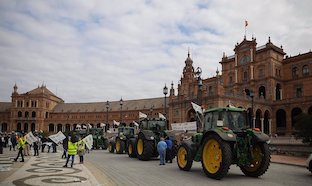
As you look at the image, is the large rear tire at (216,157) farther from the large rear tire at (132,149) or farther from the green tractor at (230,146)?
the large rear tire at (132,149)

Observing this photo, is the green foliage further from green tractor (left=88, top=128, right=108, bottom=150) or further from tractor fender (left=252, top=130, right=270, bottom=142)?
green tractor (left=88, top=128, right=108, bottom=150)

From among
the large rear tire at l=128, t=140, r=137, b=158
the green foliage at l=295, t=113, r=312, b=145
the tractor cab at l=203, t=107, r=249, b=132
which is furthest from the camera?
the green foliage at l=295, t=113, r=312, b=145

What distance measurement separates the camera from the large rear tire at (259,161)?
10922 millimetres

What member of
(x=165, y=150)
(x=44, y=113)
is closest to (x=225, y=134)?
(x=165, y=150)

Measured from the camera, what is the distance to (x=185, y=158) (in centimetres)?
1302

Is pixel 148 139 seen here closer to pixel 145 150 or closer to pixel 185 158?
pixel 145 150

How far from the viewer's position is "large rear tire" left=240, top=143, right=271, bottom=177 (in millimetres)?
10922

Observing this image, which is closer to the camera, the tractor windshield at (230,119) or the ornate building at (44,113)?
the tractor windshield at (230,119)

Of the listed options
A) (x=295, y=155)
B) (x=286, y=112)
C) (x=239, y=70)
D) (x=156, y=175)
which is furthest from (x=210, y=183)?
(x=239, y=70)

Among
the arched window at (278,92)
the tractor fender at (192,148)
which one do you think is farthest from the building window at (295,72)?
the tractor fender at (192,148)

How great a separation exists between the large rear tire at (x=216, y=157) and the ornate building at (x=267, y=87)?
35301 mm

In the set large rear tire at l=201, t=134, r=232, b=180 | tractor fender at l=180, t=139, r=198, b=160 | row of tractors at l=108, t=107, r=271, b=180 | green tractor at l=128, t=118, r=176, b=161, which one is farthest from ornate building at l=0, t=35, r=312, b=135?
large rear tire at l=201, t=134, r=232, b=180

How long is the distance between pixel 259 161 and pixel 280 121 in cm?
4442

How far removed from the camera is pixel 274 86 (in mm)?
51812
